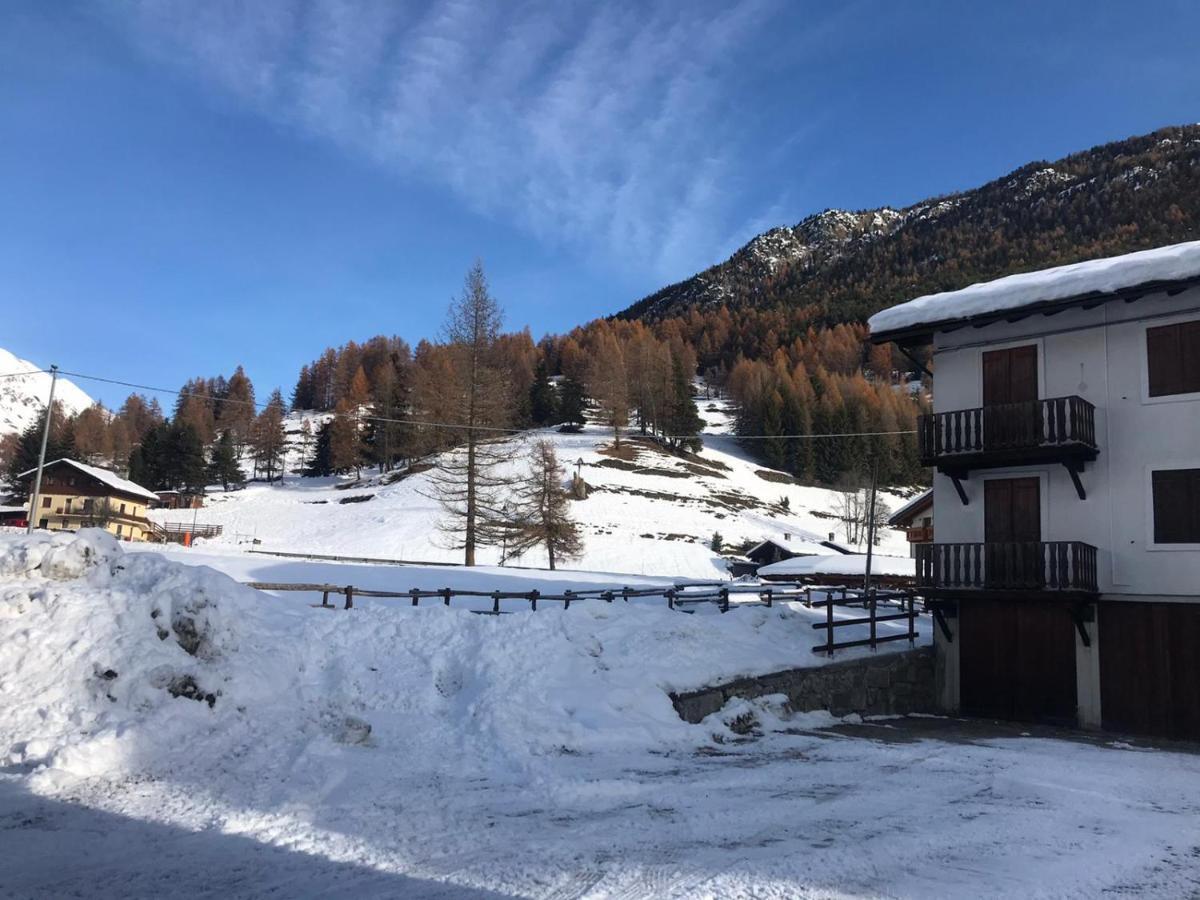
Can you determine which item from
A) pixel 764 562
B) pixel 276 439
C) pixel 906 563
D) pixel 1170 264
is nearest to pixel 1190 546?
pixel 1170 264

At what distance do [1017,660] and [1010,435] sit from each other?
18.2ft

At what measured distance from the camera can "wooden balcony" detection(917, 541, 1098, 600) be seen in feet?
Answer: 63.1

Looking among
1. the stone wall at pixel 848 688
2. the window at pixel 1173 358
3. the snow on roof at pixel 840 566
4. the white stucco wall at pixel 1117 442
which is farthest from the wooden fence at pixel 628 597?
the snow on roof at pixel 840 566

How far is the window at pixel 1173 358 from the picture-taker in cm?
1919

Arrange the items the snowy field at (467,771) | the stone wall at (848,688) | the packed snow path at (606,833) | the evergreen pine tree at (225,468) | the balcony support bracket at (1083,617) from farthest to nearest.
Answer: the evergreen pine tree at (225,468), the balcony support bracket at (1083,617), the stone wall at (848,688), the snowy field at (467,771), the packed snow path at (606,833)

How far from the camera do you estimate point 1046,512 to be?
2075cm

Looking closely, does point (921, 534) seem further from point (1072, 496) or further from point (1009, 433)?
point (1009, 433)

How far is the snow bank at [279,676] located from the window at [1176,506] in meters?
10.6

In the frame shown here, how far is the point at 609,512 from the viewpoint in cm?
7669

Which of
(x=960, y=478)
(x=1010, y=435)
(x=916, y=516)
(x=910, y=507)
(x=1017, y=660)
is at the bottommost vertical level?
(x=1017, y=660)

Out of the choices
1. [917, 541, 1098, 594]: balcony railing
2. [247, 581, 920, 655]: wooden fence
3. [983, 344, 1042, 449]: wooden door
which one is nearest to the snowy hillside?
[247, 581, 920, 655]: wooden fence

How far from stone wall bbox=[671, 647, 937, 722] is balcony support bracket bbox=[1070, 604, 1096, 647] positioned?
11.8 ft

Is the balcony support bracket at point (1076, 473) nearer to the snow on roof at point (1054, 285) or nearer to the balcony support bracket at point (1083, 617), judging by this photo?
the balcony support bracket at point (1083, 617)

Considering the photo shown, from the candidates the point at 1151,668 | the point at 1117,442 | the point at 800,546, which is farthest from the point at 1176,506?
the point at 800,546
